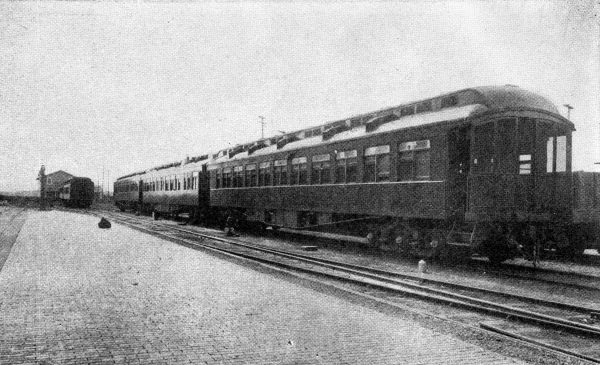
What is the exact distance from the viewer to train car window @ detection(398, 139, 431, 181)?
12.0 meters

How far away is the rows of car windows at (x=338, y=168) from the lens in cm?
1238

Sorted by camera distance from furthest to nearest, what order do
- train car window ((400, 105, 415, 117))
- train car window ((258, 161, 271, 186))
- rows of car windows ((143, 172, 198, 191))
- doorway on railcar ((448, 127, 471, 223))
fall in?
rows of car windows ((143, 172, 198, 191))
train car window ((258, 161, 271, 186))
train car window ((400, 105, 415, 117))
doorway on railcar ((448, 127, 471, 223))

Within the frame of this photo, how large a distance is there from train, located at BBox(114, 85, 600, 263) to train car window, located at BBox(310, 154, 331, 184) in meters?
0.04

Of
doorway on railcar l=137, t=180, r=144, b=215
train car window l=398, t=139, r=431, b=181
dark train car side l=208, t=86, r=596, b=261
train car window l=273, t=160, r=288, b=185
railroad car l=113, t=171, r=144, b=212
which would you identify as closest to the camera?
dark train car side l=208, t=86, r=596, b=261

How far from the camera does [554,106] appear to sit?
12.0 m

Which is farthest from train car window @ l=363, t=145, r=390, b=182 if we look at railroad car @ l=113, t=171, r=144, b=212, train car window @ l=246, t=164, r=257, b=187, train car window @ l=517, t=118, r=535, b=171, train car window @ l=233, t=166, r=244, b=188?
railroad car @ l=113, t=171, r=144, b=212

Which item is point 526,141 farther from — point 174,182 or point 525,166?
point 174,182

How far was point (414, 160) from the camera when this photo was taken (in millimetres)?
12422

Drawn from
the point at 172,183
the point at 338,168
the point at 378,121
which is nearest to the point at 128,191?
the point at 172,183

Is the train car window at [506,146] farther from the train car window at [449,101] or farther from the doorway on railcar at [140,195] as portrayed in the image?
→ the doorway on railcar at [140,195]

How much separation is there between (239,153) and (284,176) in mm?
5741

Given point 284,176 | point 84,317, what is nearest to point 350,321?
point 84,317

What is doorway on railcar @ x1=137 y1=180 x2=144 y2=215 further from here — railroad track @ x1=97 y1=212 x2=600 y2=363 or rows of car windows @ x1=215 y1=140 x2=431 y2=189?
railroad track @ x1=97 y1=212 x2=600 y2=363

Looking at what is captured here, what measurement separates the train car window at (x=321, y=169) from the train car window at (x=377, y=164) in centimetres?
206
